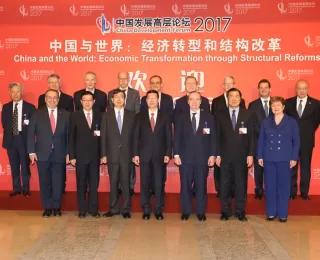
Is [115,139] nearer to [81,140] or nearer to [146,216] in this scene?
[81,140]

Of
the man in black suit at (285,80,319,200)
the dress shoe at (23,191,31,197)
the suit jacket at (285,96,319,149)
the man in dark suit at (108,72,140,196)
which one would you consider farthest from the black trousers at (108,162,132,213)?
the suit jacket at (285,96,319,149)

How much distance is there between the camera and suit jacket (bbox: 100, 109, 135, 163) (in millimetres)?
5355

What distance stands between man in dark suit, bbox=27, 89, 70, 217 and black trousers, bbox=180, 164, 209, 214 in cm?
143

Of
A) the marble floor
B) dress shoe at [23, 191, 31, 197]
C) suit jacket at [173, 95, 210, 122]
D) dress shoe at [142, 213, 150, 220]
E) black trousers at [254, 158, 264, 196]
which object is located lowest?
the marble floor

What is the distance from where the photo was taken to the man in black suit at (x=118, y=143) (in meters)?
5.36

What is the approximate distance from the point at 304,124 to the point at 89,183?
2807mm

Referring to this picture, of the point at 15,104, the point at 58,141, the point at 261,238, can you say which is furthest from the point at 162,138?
the point at 15,104

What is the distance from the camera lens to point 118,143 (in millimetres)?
5352

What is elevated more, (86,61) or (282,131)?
(86,61)

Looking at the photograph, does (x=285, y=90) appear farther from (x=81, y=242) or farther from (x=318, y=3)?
(x=81, y=242)

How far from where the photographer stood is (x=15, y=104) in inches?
239

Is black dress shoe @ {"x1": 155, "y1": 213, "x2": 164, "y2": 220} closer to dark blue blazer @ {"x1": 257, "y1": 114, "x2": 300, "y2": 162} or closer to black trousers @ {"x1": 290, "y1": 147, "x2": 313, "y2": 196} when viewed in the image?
dark blue blazer @ {"x1": 257, "y1": 114, "x2": 300, "y2": 162}

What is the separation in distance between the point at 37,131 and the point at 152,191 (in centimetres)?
160

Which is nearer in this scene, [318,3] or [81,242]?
[81,242]
